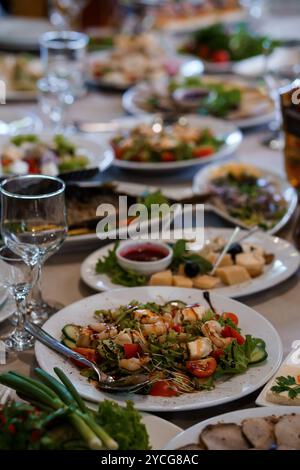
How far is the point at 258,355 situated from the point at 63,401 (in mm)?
442

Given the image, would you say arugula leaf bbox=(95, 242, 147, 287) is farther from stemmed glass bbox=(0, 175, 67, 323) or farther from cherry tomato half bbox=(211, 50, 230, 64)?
cherry tomato half bbox=(211, 50, 230, 64)

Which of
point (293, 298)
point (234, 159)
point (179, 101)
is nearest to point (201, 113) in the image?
point (179, 101)

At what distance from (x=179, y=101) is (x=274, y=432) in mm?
2299

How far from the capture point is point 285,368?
1.61 metres

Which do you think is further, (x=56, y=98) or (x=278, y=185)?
(x=56, y=98)

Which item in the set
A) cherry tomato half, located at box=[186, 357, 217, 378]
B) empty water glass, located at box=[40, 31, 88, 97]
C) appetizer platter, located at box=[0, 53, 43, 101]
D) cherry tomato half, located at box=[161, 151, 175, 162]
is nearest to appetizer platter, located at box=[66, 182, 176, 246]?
cherry tomato half, located at box=[161, 151, 175, 162]

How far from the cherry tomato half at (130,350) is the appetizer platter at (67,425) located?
155 millimetres

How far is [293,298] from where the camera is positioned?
201cm

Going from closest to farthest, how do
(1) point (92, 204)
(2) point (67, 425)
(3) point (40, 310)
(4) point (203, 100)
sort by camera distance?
(2) point (67, 425), (3) point (40, 310), (1) point (92, 204), (4) point (203, 100)

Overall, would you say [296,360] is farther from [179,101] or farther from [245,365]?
[179,101]

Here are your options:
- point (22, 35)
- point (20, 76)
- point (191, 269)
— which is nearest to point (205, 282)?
point (191, 269)

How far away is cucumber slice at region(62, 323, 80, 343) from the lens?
1705mm

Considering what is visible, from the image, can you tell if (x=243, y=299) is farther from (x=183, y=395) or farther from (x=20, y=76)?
(x=20, y=76)

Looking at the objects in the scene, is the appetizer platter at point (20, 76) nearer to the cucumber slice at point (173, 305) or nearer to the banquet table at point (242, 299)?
the banquet table at point (242, 299)
